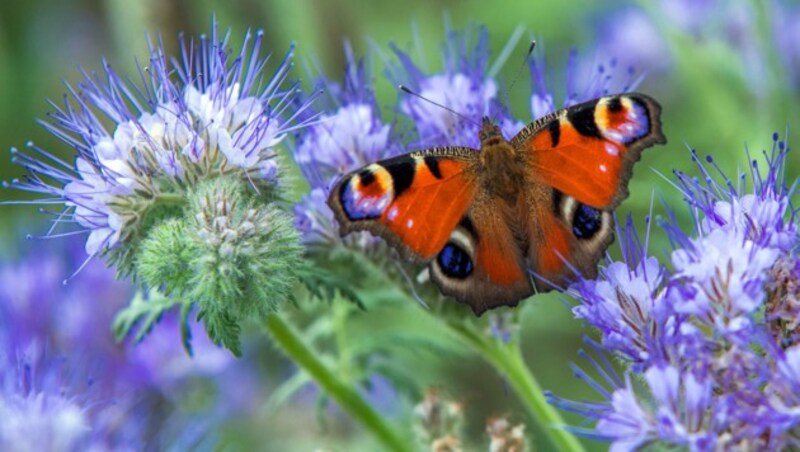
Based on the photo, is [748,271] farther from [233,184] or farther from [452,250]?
[233,184]

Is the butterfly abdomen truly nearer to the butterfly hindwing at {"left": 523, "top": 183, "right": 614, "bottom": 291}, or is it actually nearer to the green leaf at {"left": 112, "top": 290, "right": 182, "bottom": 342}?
the butterfly hindwing at {"left": 523, "top": 183, "right": 614, "bottom": 291}

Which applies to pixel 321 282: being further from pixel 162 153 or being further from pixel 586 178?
pixel 586 178

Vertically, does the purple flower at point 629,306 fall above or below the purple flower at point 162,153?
below

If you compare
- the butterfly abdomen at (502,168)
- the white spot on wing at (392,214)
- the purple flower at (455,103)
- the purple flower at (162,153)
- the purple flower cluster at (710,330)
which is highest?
the purple flower at (162,153)

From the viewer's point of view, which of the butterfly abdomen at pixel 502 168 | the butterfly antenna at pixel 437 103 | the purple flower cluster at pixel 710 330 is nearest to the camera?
the purple flower cluster at pixel 710 330

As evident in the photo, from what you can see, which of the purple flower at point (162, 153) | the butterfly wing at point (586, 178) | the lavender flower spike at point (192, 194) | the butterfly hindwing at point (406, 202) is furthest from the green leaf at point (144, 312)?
the butterfly wing at point (586, 178)

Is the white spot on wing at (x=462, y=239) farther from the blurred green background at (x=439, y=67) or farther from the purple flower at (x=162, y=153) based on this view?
the purple flower at (x=162, y=153)
